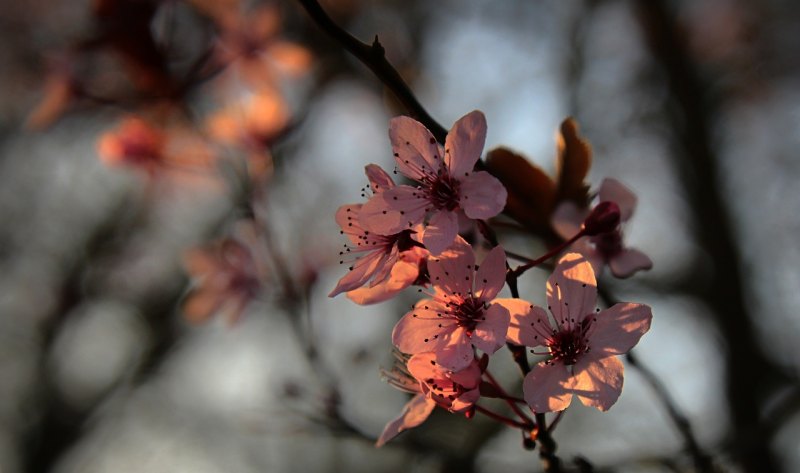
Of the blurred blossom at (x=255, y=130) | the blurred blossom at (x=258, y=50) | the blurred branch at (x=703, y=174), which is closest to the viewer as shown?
the blurred blossom at (x=255, y=130)

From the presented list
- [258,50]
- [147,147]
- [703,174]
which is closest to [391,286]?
[147,147]

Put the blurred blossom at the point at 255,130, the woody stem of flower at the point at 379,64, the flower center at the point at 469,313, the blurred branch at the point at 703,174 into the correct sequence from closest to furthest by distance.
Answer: the woody stem of flower at the point at 379,64 < the flower center at the point at 469,313 < the blurred blossom at the point at 255,130 < the blurred branch at the point at 703,174

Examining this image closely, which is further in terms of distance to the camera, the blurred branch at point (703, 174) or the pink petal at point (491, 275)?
the blurred branch at point (703, 174)

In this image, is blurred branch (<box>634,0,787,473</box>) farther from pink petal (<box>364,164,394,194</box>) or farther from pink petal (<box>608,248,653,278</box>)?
pink petal (<box>364,164,394,194</box>)

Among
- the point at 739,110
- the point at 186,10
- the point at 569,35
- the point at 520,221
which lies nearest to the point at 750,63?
the point at 739,110

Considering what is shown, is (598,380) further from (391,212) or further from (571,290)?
(391,212)

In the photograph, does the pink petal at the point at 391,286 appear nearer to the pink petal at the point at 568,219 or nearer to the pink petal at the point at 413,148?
the pink petal at the point at 413,148

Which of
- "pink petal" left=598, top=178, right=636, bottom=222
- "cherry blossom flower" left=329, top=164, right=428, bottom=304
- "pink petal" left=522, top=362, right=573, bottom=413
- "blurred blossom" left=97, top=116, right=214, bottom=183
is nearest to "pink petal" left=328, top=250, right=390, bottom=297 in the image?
"cherry blossom flower" left=329, top=164, right=428, bottom=304

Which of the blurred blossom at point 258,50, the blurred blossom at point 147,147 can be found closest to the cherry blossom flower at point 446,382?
the blurred blossom at point 147,147
